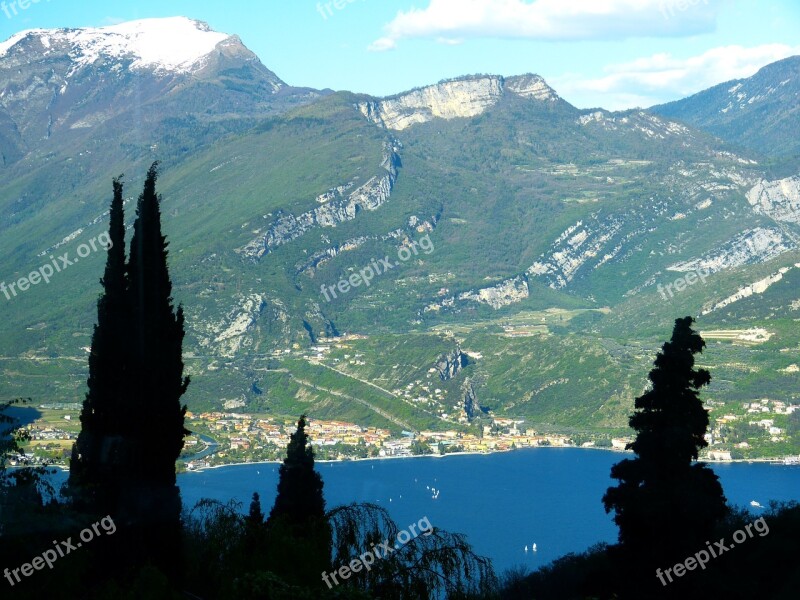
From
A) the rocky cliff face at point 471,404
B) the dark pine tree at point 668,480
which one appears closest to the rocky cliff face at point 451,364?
the rocky cliff face at point 471,404

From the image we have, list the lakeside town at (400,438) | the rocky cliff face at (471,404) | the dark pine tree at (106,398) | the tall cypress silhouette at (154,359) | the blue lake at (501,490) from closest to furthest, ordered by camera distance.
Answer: the dark pine tree at (106,398) → the tall cypress silhouette at (154,359) → the blue lake at (501,490) → the lakeside town at (400,438) → the rocky cliff face at (471,404)

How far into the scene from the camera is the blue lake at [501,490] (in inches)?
3381

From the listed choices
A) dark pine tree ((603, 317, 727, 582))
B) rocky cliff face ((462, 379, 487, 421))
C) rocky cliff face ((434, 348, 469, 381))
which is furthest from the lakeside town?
dark pine tree ((603, 317, 727, 582))

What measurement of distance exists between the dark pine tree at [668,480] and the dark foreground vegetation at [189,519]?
26 mm

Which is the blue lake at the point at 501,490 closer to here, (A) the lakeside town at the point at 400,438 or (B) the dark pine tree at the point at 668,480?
(A) the lakeside town at the point at 400,438

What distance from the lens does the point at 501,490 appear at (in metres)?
109

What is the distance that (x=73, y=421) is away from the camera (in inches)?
4951

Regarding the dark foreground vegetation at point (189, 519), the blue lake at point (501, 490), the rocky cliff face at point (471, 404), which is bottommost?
the dark foreground vegetation at point (189, 519)

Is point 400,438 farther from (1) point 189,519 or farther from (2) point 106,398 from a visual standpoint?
(2) point 106,398

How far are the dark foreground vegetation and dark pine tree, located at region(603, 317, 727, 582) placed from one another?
1.0 inches

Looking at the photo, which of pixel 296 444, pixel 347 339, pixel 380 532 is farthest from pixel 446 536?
pixel 347 339

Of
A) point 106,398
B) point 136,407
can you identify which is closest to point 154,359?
point 136,407

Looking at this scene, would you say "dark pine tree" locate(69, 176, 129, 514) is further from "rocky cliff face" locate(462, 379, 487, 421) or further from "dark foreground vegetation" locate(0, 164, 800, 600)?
"rocky cliff face" locate(462, 379, 487, 421)

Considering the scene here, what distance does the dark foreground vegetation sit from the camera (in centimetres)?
1437
